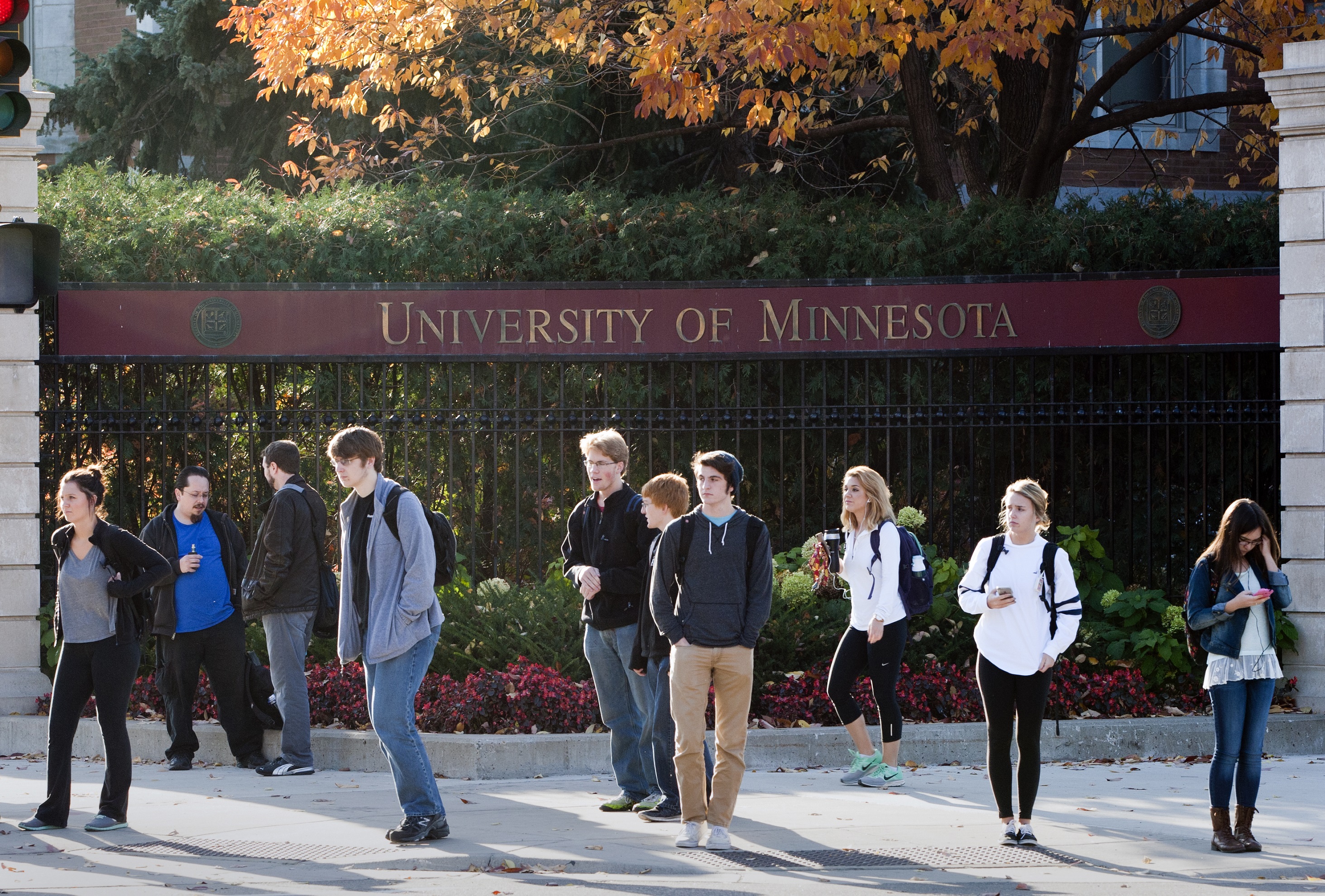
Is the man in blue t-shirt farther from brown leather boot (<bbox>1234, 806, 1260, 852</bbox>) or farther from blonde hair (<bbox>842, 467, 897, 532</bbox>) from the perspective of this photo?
brown leather boot (<bbox>1234, 806, 1260, 852</bbox>)

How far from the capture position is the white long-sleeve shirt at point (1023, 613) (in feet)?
21.4

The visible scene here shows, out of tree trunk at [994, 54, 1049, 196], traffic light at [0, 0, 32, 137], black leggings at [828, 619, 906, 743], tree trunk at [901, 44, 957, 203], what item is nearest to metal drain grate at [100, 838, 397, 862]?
black leggings at [828, 619, 906, 743]

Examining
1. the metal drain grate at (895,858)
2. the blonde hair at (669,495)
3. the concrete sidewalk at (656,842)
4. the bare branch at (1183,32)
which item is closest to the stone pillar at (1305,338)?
the concrete sidewalk at (656,842)

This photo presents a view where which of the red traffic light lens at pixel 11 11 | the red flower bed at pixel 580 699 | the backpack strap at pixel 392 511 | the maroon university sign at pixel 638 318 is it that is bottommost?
the red flower bed at pixel 580 699

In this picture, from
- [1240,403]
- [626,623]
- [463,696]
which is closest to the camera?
[626,623]

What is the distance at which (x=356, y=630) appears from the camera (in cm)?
663

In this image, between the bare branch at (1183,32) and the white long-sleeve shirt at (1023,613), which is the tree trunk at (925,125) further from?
the white long-sleeve shirt at (1023,613)

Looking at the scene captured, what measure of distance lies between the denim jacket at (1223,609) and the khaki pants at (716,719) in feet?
6.48

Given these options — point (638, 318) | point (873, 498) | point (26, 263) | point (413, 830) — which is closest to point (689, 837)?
point (413, 830)

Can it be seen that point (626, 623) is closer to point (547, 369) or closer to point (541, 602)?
point (541, 602)

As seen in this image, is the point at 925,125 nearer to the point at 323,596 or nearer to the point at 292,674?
the point at 323,596

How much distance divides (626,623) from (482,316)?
4.54 metres

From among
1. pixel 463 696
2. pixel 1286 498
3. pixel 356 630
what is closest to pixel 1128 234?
pixel 1286 498

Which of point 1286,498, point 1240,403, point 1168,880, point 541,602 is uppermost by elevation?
point 1240,403
